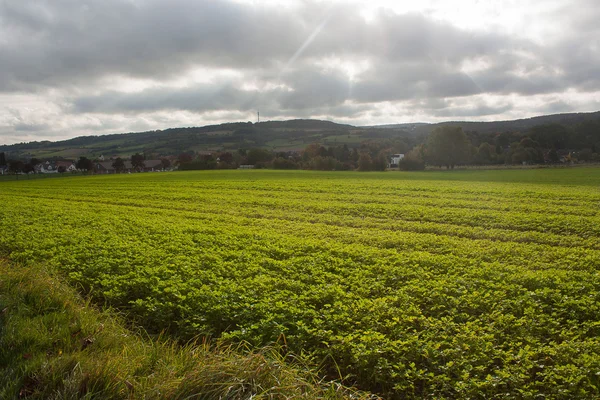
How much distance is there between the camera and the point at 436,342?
6379 millimetres

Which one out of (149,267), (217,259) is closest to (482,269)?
(217,259)

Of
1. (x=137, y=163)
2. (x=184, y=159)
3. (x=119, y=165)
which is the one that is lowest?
(x=119, y=165)

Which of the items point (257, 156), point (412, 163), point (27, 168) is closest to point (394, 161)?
point (412, 163)

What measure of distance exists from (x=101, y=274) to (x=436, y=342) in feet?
27.1

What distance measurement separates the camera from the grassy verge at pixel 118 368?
4.75m

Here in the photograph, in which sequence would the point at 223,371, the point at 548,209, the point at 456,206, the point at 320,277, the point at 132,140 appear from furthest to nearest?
the point at 132,140, the point at 456,206, the point at 548,209, the point at 320,277, the point at 223,371

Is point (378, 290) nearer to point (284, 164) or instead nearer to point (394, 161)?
point (284, 164)

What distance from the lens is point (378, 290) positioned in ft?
29.9

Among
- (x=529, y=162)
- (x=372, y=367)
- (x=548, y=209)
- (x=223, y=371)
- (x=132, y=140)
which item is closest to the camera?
(x=223, y=371)

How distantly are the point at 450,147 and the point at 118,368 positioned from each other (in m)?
92.8

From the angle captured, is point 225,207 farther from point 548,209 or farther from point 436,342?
point 436,342

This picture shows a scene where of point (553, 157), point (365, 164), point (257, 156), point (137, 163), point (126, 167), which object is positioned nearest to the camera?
point (365, 164)

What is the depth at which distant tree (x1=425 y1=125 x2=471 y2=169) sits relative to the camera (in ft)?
294

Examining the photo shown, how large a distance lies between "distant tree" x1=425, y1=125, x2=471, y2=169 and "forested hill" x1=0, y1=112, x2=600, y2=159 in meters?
50.3
